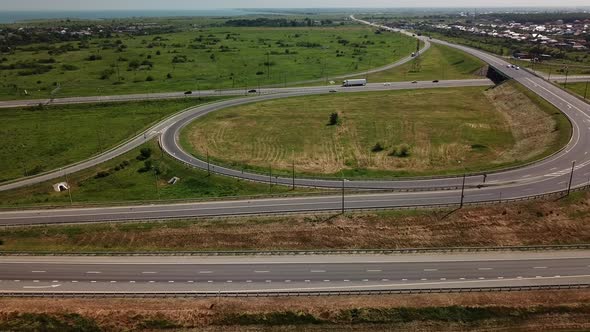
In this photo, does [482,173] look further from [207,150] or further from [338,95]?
[338,95]

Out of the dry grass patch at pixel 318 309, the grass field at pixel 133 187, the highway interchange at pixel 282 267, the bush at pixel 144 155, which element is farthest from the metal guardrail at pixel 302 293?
the bush at pixel 144 155

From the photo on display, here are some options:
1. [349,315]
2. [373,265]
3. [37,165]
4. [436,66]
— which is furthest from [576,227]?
[436,66]

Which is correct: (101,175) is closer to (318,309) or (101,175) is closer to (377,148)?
(318,309)

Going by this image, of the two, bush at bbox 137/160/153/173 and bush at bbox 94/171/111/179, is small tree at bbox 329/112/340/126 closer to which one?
bush at bbox 137/160/153/173

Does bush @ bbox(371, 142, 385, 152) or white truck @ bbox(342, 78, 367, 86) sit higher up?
white truck @ bbox(342, 78, 367, 86)

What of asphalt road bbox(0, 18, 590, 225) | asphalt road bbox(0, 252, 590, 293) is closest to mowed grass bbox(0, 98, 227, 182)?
asphalt road bbox(0, 18, 590, 225)

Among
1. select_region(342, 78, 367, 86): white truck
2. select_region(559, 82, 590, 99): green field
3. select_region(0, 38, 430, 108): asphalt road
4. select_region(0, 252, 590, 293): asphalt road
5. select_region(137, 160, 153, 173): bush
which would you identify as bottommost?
select_region(0, 252, 590, 293): asphalt road
